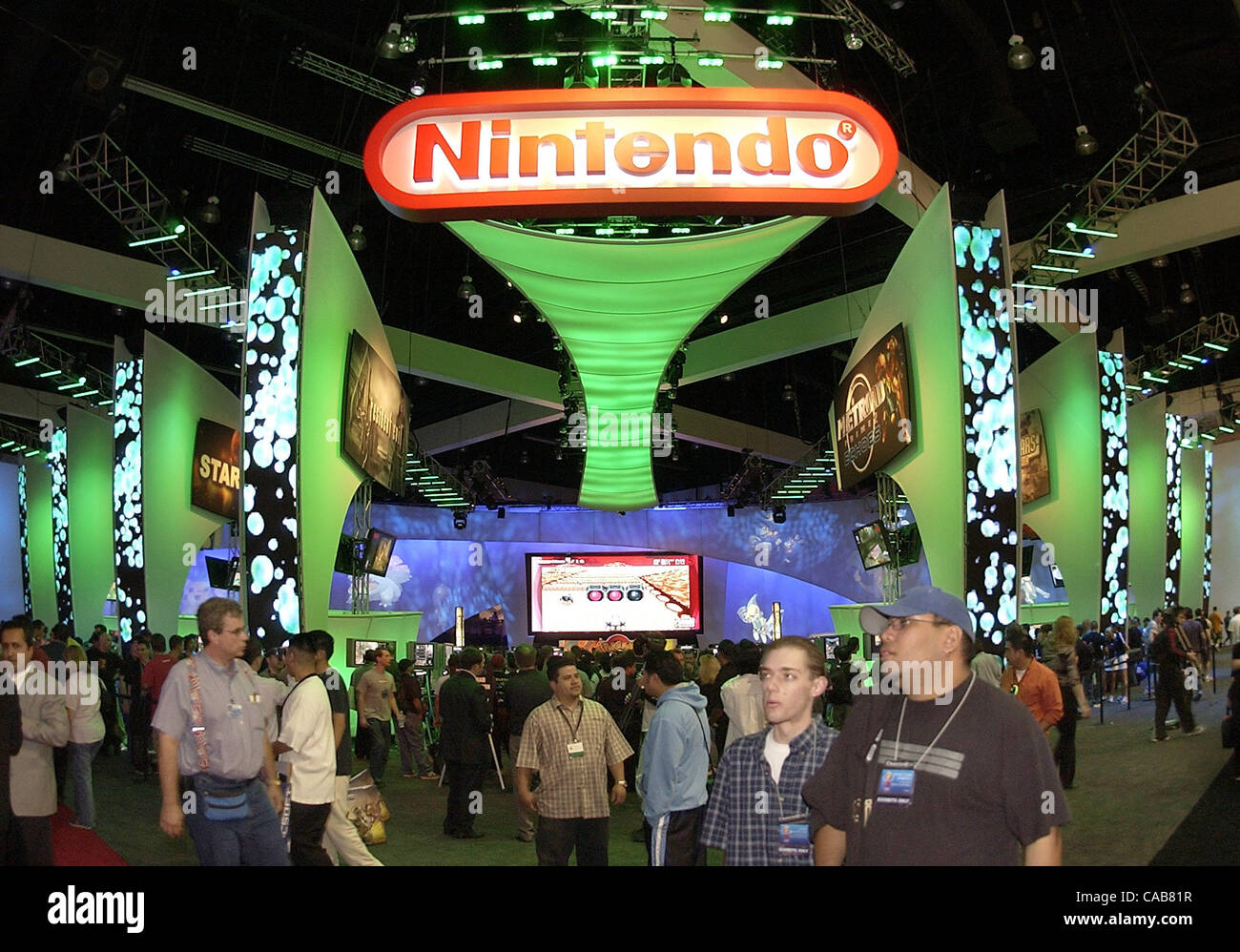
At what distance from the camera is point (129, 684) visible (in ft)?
37.6

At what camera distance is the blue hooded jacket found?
494 cm

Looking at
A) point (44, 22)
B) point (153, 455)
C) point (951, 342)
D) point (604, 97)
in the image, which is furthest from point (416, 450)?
point (604, 97)

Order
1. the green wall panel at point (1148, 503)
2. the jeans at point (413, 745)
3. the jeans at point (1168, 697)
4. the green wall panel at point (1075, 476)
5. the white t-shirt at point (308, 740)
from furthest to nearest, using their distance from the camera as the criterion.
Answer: the green wall panel at point (1148, 503), the green wall panel at point (1075, 476), the jeans at point (413, 745), the jeans at point (1168, 697), the white t-shirt at point (308, 740)

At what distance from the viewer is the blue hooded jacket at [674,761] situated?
4.94 metres

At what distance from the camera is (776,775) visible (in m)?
3.58

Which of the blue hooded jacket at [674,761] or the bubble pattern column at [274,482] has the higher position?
the bubble pattern column at [274,482]

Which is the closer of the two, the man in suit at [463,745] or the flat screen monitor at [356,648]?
the man in suit at [463,745]

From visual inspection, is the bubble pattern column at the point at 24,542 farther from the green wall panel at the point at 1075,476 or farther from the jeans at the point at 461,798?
Answer: the green wall panel at the point at 1075,476

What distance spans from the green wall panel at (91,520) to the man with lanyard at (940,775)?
16318 mm

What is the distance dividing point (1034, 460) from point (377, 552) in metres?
9.59

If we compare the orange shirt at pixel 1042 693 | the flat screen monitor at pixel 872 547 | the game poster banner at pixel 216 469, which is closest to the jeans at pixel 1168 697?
the orange shirt at pixel 1042 693

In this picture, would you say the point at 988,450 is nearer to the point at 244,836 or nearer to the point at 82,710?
the point at 244,836

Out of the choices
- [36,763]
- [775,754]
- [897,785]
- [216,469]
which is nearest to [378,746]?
[216,469]

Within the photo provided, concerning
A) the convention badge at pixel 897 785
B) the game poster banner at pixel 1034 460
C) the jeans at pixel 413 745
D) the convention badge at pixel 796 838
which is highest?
the game poster banner at pixel 1034 460
